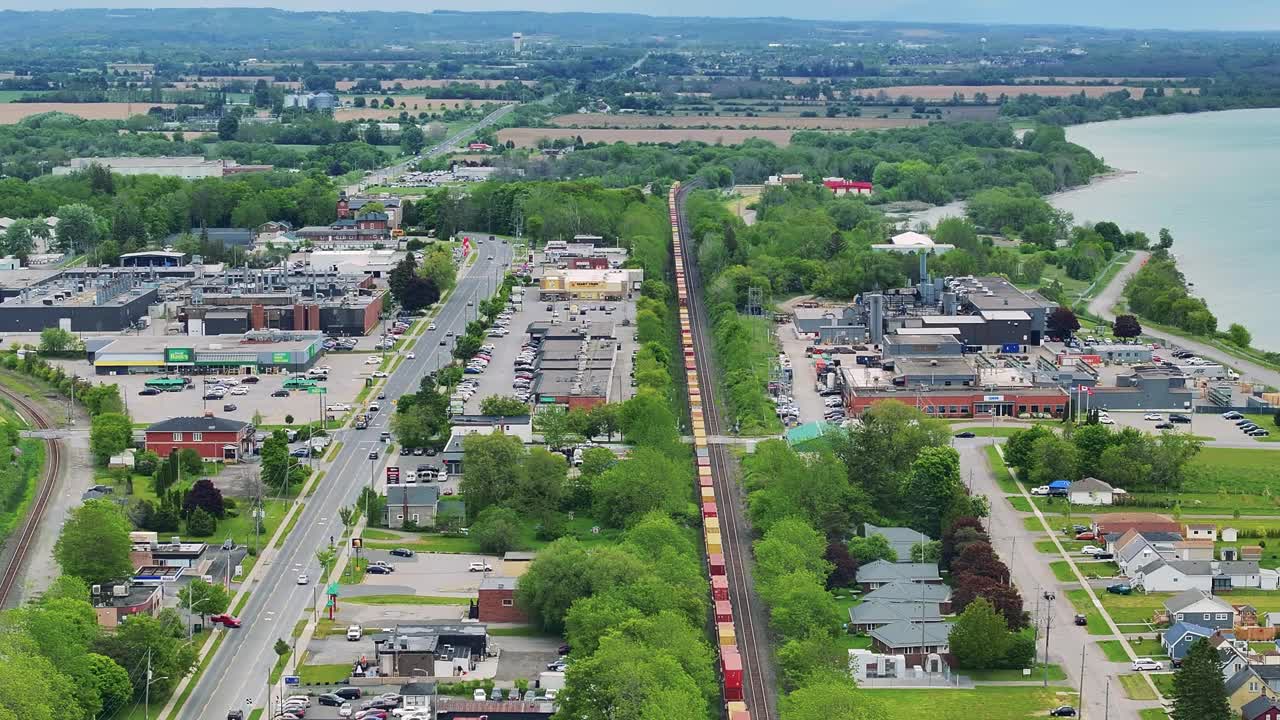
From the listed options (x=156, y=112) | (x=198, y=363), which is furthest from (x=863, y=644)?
(x=156, y=112)

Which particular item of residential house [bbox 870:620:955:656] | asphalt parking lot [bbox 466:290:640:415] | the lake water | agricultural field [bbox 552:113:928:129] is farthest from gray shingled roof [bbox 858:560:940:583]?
agricultural field [bbox 552:113:928:129]

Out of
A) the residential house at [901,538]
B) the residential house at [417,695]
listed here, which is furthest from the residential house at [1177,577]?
the residential house at [417,695]

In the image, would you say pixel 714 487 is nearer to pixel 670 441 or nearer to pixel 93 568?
pixel 670 441

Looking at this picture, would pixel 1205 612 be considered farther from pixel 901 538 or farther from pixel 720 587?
pixel 720 587

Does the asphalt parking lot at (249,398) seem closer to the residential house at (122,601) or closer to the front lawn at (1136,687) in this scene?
the residential house at (122,601)

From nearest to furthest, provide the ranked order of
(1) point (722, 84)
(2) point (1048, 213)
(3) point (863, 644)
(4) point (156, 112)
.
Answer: (3) point (863, 644)
(2) point (1048, 213)
(4) point (156, 112)
(1) point (722, 84)

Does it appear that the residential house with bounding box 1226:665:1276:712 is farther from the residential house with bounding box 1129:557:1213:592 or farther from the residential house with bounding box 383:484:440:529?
the residential house with bounding box 383:484:440:529

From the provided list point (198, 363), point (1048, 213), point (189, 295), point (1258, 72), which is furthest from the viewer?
point (1258, 72)
